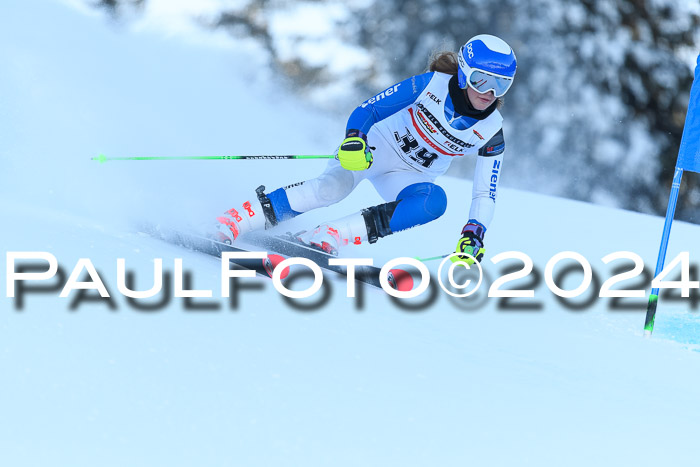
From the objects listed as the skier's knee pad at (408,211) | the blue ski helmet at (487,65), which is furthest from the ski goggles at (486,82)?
the skier's knee pad at (408,211)

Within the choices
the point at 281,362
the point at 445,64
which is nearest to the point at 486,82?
the point at 445,64

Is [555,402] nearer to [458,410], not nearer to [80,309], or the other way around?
[458,410]

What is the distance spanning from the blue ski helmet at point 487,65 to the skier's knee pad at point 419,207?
0.50m

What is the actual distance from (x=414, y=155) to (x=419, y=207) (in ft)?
0.89

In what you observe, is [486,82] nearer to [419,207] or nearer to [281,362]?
[419,207]

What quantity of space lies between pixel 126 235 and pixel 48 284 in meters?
1.00

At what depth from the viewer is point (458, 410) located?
78.4 inches

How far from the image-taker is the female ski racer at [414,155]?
129 inches

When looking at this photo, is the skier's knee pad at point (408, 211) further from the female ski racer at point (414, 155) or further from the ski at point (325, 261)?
the ski at point (325, 261)

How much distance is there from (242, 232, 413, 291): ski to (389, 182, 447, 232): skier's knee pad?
8.0 inches

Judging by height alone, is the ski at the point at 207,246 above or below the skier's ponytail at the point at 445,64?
below

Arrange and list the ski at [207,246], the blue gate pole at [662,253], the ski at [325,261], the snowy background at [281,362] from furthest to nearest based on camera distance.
Result: the ski at [325,261]
the ski at [207,246]
the blue gate pole at [662,253]
the snowy background at [281,362]

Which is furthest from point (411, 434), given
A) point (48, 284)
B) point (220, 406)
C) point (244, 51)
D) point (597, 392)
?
point (244, 51)

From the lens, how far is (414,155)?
3617 mm
